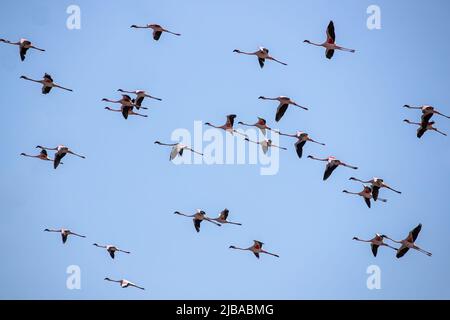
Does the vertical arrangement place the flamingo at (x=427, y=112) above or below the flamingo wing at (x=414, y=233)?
above

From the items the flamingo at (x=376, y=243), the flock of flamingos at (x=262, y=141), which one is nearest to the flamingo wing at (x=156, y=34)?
the flock of flamingos at (x=262, y=141)

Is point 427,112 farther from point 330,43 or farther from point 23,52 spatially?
point 23,52

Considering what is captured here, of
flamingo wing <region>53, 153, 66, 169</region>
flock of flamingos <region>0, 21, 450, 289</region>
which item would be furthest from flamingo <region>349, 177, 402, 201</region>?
flamingo wing <region>53, 153, 66, 169</region>

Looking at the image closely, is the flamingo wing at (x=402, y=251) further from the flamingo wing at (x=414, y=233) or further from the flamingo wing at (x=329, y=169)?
the flamingo wing at (x=329, y=169)

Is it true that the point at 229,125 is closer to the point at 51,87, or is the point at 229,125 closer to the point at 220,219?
the point at 220,219

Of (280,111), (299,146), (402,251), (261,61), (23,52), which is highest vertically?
(23,52)

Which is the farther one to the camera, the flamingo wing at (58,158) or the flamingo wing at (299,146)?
the flamingo wing at (58,158)

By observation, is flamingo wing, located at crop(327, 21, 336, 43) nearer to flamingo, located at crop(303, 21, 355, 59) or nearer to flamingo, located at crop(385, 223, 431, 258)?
flamingo, located at crop(303, 21, 355, 59)

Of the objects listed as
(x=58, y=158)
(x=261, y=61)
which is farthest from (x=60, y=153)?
(x=261, y=61)

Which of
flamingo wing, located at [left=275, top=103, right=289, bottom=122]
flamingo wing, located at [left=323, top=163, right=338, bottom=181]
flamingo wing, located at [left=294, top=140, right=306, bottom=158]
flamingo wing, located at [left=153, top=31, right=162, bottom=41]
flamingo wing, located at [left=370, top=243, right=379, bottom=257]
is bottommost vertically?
flamingo wing, located at [left=370, top=243, right=379, bottom=257]

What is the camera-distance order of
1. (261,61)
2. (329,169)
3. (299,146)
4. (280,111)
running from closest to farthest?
1. (280,111)
2. (329,169)
3. (299,146)
4. (261,61)

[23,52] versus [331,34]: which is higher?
[23,52]
